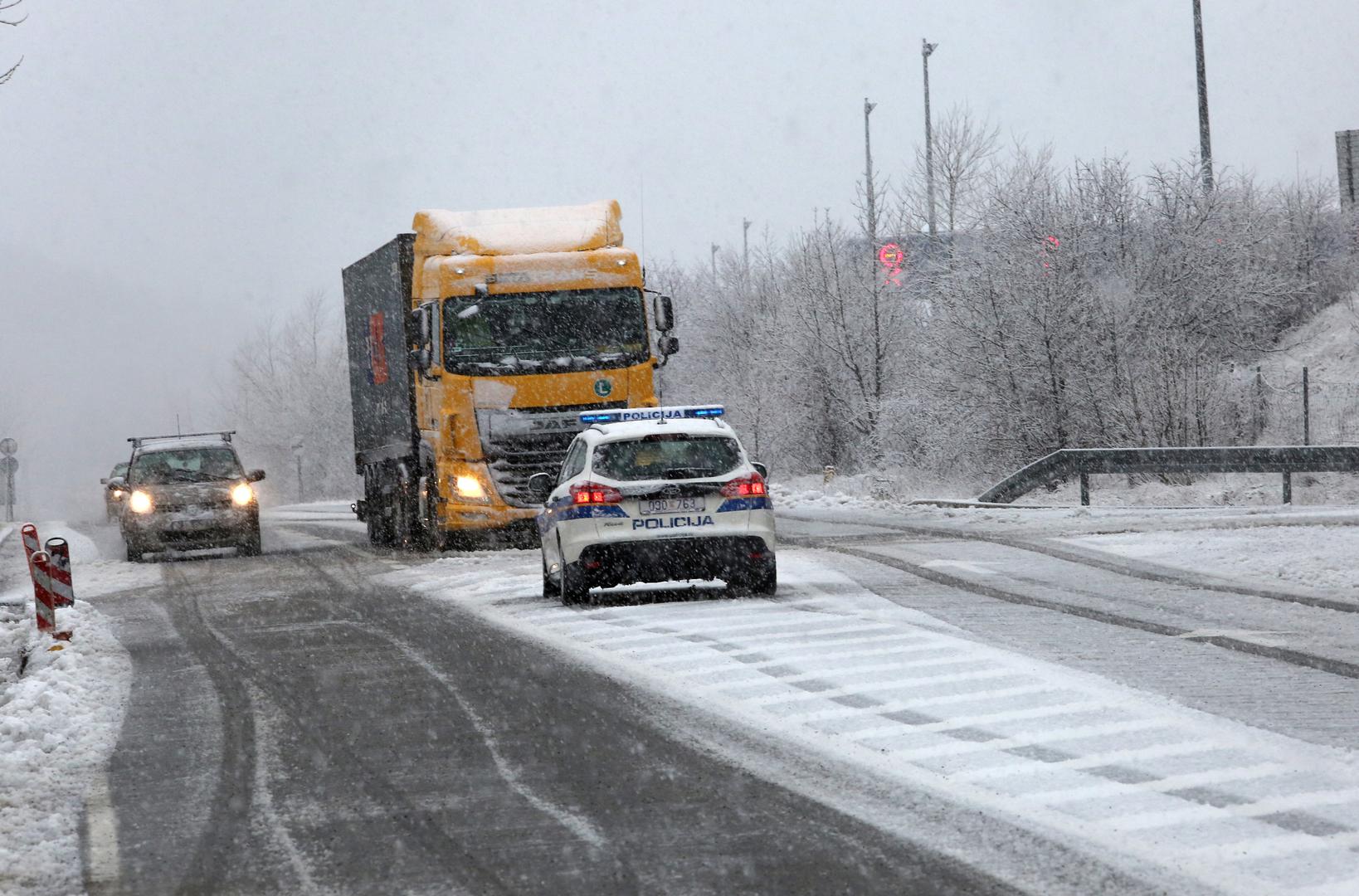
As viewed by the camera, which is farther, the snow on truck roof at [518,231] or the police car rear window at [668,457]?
the snow on truck roof at [518,231]

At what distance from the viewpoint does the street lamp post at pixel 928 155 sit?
141 feet

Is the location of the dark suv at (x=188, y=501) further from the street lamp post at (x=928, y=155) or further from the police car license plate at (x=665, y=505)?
the street lamp post at (x=928, y=155)

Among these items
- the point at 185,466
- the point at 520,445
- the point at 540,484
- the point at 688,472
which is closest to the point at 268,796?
the point at 688,472

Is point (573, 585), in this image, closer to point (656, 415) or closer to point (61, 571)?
point (656, 415)

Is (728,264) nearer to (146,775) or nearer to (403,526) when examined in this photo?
(403,526)

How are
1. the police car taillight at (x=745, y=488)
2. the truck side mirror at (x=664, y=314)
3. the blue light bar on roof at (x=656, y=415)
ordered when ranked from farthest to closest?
the truck side mirror at (x=664, y=314) → the blue light bar on roof at (x=656, y=415) → the police car taillight at (x=745, y=488)

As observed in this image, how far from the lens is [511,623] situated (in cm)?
1373

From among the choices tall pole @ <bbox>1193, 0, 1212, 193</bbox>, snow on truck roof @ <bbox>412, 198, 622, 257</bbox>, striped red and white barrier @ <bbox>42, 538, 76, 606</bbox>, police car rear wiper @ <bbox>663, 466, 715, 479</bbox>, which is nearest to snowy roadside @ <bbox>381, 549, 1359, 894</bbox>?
police car rear wiper @ <bbox>663, 466, 715, 479</bbox>

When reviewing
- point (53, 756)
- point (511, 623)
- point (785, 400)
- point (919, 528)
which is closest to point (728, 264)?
point (785, 400)

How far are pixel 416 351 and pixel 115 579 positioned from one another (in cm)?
479

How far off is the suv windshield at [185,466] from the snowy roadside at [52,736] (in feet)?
27.1

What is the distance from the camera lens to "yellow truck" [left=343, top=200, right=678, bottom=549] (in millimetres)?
20484

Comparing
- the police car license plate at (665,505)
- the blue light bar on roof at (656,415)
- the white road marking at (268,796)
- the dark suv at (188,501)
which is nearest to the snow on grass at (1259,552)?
the blue light bar on roof at (656,415)

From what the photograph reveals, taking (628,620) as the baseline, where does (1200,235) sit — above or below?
above
